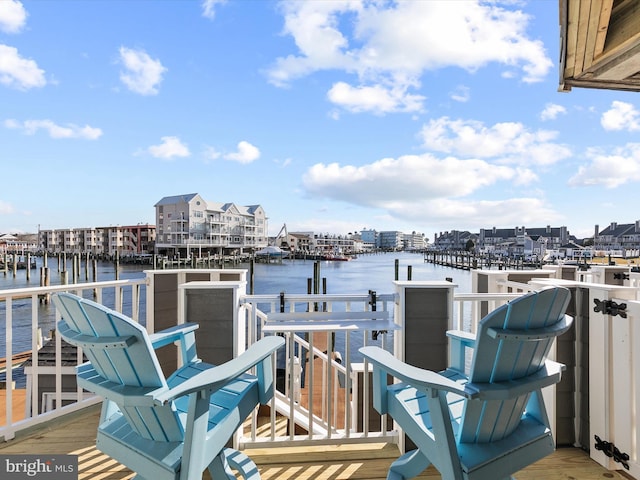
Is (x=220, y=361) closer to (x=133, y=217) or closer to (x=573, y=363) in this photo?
(x=573, y=363)

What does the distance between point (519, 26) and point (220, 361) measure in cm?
531

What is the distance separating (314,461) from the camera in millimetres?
1872

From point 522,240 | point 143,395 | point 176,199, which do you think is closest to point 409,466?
point 143,395

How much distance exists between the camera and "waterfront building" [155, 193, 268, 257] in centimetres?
4084

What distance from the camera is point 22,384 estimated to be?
341 inches

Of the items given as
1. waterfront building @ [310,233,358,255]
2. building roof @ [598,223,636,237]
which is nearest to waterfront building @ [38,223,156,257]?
waterfront building @ [310,233,358,255]

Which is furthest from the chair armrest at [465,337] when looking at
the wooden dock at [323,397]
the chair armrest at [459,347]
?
the wooden dock at [323,397]

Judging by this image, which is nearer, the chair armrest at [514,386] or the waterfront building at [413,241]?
the chair armrest at [514,386]

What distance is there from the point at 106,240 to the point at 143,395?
200ft

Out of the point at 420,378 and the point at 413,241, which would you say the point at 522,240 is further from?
the point at 420,378

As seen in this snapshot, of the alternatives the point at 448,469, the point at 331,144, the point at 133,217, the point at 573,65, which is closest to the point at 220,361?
the point at 448,469

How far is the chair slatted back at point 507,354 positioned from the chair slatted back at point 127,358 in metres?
0.98

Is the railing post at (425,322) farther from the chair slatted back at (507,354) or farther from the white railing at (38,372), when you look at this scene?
the white railing at (38,372)

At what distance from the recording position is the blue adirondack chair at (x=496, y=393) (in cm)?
103
